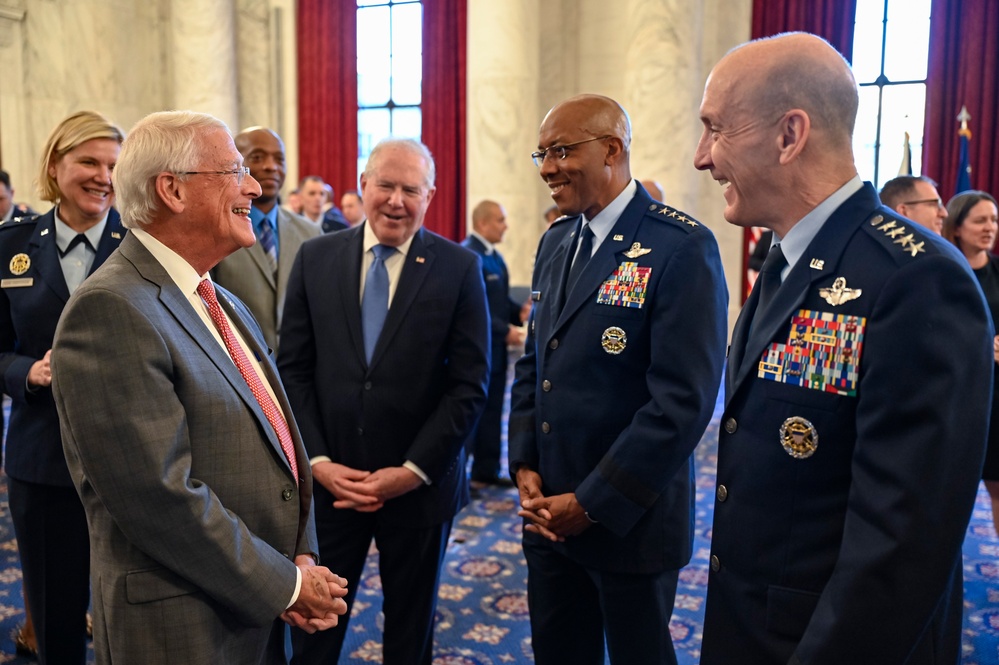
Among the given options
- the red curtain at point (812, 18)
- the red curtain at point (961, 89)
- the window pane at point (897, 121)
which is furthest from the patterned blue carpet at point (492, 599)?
the window pane at point (897, 121)

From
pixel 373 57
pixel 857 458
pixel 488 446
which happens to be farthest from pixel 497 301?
pixel 373 57

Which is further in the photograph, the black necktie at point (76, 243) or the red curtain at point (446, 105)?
the red curtain at point (446, 105)

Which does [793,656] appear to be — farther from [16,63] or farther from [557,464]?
[16,63]

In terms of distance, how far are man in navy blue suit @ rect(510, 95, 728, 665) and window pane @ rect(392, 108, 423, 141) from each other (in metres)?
9.03

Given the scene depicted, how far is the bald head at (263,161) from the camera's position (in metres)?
3.19

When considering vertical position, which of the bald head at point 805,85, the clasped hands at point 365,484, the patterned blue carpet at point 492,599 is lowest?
the patterned blue carpet at point 492,599

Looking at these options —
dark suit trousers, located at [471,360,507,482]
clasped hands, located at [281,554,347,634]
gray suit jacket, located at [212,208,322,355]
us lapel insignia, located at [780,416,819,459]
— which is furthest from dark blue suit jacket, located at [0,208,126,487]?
dark suit trousers, located at [471,360,507,482]

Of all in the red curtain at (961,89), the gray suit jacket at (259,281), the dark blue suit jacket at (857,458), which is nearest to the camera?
the dark blue suit jacket at (857,458)

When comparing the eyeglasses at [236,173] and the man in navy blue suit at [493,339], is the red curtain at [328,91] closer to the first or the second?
the man in navy blue suit at [493,339]

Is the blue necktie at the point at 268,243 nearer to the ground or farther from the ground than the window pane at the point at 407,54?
nearer to the ground

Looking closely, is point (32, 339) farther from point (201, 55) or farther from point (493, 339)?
point (201, 55)

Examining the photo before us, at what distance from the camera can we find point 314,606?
1.62 m

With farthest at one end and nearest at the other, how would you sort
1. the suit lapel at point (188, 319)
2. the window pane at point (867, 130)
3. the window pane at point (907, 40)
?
the window pane at point (867, 130), the window pane at point (907, 40), the suit lapel at point (188, 319)

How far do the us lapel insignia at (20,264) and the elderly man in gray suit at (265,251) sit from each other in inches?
25.3
